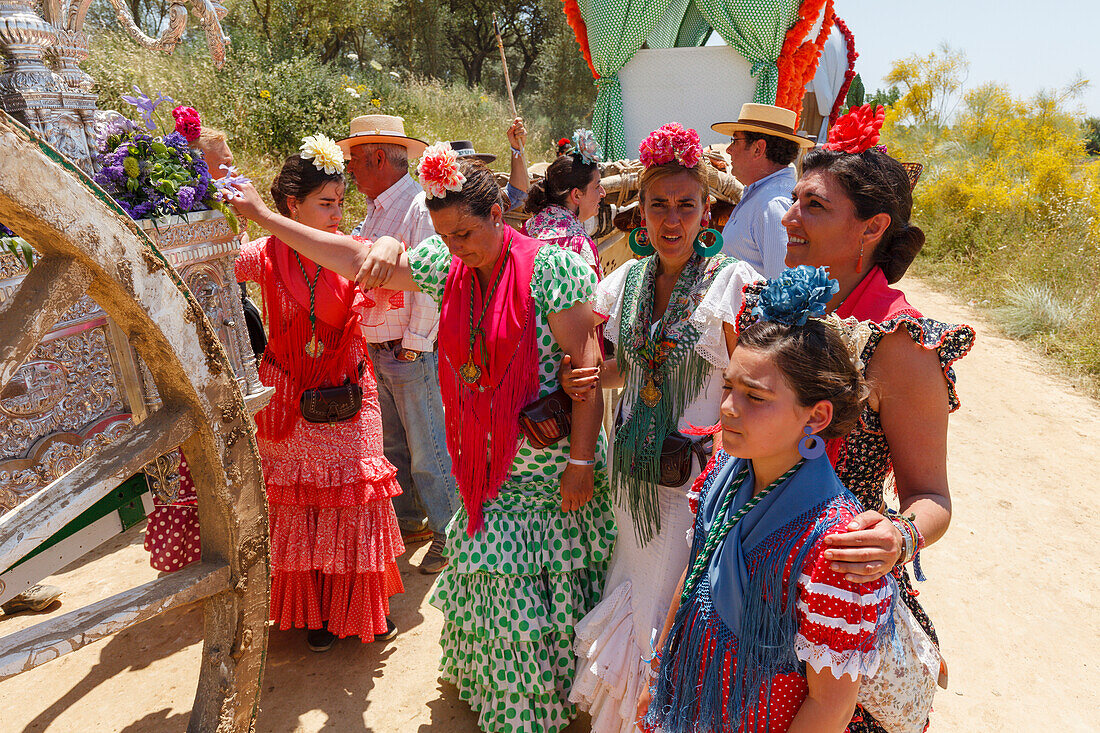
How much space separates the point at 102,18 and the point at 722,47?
14.0 metres

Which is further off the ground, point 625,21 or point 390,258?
point 625,21

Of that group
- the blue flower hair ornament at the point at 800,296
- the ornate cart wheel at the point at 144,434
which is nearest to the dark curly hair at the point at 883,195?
the blue flower hair ornament at the point at 800,296

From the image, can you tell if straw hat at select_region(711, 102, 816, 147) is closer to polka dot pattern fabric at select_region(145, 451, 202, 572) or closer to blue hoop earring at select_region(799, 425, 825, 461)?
blue hoop earring at select_region(799, 425, 825, 461)

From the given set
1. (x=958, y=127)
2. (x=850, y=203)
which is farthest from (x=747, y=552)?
(x=958, y=127)

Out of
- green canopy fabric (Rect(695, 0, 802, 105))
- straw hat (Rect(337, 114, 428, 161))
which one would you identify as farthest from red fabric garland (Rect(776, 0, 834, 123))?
straw hat (Rect(337, 114, 428, 161))

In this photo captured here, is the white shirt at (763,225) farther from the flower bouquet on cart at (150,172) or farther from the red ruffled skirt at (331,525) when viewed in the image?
the flower bouquet on cart at (150,172)

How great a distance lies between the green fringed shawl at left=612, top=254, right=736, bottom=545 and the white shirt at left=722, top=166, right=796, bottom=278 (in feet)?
4.85

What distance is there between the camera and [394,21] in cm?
1738

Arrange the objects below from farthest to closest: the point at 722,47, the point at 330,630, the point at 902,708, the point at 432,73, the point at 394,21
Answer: the point at 432,73 < the point at 394,21 < the point at 722,47 < the point at 330,630 < the point at 902,708

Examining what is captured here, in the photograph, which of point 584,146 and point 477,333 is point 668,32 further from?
point 477,333

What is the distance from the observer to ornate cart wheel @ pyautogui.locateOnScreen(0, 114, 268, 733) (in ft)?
3.82

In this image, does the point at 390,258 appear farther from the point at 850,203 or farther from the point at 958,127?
the point at 958,127

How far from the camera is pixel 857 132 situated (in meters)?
1.88

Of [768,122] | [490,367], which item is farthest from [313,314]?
[768,122]
